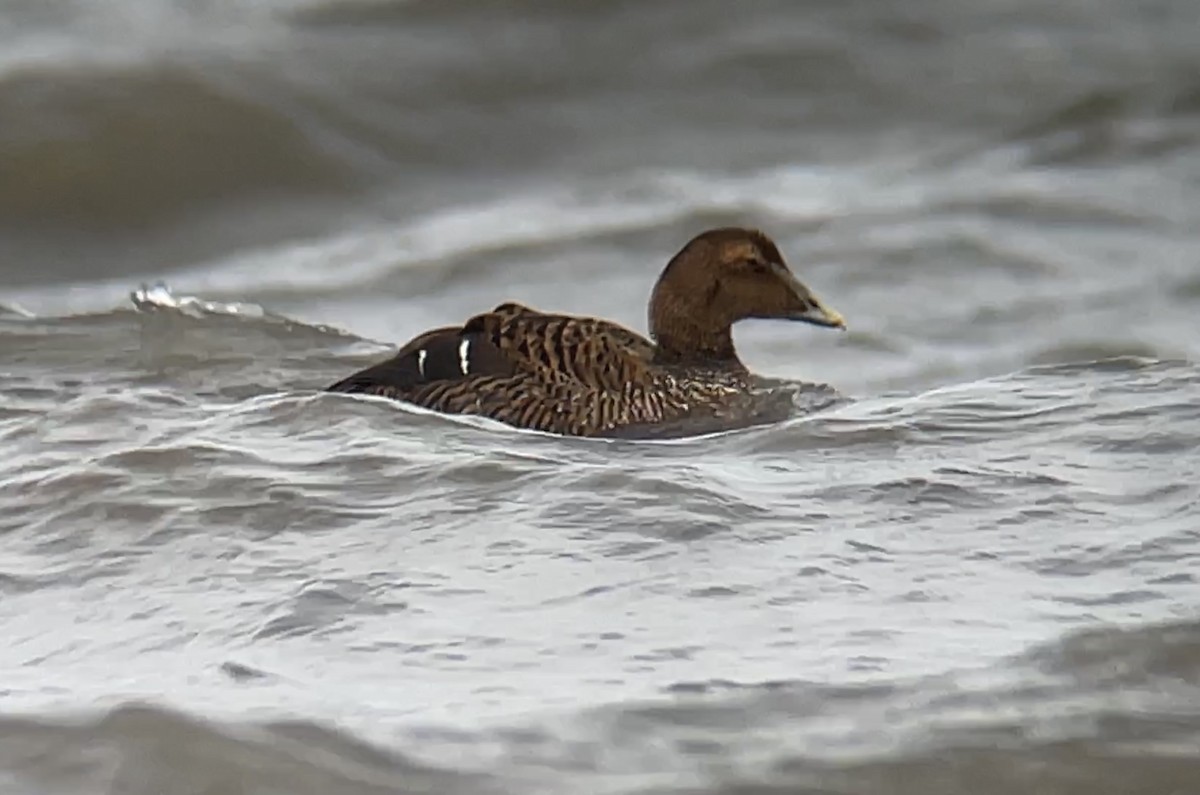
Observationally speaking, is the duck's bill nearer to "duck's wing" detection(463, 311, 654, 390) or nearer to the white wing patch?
"duck's wing" detection(463, 311, 654, 390)

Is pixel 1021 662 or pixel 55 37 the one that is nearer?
pixel 1021 662

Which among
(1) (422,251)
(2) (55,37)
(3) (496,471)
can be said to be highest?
(2) (55,37)

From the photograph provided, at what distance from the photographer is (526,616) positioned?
189 inches

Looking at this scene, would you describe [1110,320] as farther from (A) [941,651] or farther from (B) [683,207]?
(A) [941,651]

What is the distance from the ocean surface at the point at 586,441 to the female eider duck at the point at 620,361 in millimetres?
287

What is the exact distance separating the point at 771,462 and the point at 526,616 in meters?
1.55

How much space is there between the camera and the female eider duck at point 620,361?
709 centimetres

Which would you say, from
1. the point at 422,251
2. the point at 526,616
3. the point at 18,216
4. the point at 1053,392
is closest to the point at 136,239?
the point at 18,216

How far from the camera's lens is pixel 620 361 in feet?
24.2

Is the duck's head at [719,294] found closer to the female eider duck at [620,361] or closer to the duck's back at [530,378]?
the female eider duck at [620,361]

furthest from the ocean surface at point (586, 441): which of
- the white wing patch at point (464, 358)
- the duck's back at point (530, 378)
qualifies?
the white wing patch at point (464, 358)

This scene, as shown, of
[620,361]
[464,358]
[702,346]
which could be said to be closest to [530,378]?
[464,358]

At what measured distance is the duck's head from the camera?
793cm

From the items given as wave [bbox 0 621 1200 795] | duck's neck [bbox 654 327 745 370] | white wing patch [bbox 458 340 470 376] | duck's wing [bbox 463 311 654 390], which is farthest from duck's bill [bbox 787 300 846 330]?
wave [bbox 0 621 1200 795]
